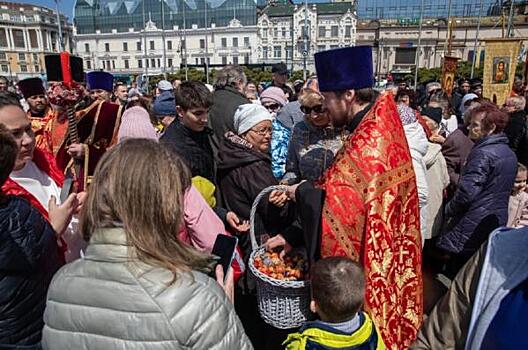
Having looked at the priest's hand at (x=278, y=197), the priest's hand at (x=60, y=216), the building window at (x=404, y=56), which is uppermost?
the building window at (x=404, y=56)

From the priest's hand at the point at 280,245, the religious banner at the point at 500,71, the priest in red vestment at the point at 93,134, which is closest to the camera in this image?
the priest's hand at the point at 280,245

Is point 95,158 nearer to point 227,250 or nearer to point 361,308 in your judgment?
point 227,250

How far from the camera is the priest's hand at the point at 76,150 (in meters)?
2.84

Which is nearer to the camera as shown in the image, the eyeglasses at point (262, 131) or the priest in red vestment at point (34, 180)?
the priest in red vestment at point (34, 180)

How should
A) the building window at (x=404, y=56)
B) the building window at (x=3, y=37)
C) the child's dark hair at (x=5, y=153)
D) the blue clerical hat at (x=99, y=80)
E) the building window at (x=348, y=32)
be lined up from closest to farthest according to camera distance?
the child's dark hair at (x=5, y=153), the blue clerical hat at (x=99, y=80), the building window at (x=404, y=56), the building window at (x=348, y=32), the building window at (x=3, y=37)

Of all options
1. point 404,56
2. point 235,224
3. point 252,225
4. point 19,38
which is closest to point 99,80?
point 235,224

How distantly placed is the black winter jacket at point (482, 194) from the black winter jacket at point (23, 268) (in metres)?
3.49

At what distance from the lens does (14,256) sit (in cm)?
165

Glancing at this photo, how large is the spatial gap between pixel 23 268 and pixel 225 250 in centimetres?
85

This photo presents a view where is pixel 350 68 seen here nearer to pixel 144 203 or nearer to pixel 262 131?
pixel 262 131

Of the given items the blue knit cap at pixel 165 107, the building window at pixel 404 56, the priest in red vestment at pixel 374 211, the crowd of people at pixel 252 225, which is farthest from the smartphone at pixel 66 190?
the building window at pixel 404 56

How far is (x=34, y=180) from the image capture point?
2477 millimetres

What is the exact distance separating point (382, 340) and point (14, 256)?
1815 mm

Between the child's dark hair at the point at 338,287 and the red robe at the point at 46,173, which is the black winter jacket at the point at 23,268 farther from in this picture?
the child's dark hair at the point at 338,287
